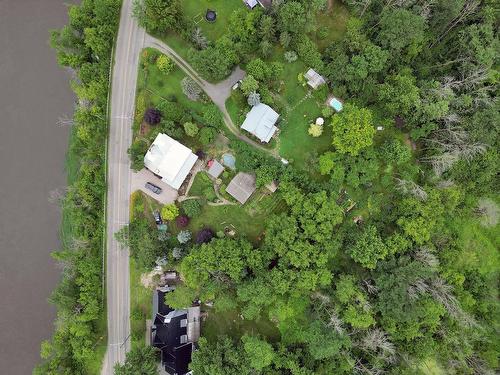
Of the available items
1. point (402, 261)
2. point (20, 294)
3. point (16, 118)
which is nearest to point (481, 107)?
point (402, 261)

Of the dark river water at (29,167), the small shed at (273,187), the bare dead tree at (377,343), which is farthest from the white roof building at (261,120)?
the bare dead tree at (377,343)

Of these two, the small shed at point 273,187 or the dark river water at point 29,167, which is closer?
the small shed at point 273,187

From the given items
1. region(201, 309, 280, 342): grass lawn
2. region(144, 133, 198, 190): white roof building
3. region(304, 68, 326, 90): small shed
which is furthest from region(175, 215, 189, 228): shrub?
region(304, 68, 326, 90): small shed

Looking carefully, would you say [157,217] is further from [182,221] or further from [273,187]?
[273,187]

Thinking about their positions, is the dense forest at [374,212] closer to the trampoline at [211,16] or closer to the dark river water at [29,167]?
the trampoline at [211,16]

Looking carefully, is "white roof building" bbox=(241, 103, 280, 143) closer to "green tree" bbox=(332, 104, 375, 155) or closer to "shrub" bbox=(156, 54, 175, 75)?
"green tree" bbox=(332, 104, 375, 155)

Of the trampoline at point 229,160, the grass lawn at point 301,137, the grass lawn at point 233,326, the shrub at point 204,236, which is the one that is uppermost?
the grass lawn at point 301,137
